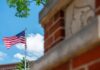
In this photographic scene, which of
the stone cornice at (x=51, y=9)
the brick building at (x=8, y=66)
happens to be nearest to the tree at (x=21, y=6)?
the stone cornice at (x=51, y=9)

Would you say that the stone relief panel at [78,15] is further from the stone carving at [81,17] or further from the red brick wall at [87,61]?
the red brick wall at [87,61]

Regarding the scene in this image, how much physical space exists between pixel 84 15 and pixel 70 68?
A: 0.84ft

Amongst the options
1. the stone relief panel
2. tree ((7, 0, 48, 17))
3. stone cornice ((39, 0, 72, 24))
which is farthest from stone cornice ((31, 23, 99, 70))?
tree ((7, 0, 48, 17))

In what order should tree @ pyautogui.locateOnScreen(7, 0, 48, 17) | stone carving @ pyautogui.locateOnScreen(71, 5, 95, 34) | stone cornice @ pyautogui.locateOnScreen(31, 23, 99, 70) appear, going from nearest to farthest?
stone cornice @ pyautogui.locateOnScreen(31, 23, 99, 70)
stone carving @ pyautogui.locateOnScreen(71, 5, 95, 34)
tree @ pyautogui.locateOnScreen(7, 0, 48, 17)

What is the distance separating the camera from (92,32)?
3.97ft

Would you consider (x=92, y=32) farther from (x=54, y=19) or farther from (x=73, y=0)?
(x=54, y=19)

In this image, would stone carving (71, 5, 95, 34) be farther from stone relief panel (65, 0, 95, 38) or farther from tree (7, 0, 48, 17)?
tree (7, 0, 48, 17)

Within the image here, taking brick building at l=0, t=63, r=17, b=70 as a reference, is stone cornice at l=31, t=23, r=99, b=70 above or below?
below

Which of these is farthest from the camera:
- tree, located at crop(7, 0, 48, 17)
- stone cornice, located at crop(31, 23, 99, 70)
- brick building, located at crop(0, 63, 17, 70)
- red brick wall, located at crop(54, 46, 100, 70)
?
brick building, located at crop(0, 63, 17, 70)

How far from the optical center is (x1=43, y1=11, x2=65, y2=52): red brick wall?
185 cm

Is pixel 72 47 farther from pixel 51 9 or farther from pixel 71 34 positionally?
pixel 51 9

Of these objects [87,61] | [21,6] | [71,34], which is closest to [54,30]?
[71,34]

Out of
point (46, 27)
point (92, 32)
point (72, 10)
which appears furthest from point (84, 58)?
point (46, 27)

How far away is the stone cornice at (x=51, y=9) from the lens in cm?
178
